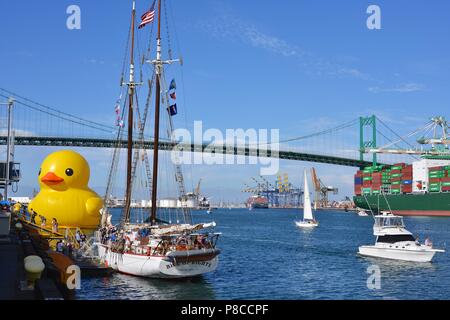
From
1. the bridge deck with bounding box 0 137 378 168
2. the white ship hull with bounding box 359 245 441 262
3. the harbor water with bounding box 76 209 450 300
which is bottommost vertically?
the harbor water with bounding box 76 209 450 300

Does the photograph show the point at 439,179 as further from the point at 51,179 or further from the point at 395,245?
the point at 51,179

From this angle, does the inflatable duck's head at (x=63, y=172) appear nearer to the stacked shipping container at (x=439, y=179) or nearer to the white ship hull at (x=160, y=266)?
the white ship hull at (x=160, y=266)

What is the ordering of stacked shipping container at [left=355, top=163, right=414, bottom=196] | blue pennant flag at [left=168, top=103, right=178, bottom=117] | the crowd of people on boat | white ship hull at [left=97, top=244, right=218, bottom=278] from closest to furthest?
1. white ship hull at [left=97, top=244, right=218, bottom=278]
2. the crowd of people on boat
3. blue pennant flag at [left=168, top=103, right=178, bottom=117]
4. stacked shipping container at [left=355, top=163, right=414, bottom=196]

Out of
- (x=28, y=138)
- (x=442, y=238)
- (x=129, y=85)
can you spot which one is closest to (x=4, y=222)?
(x=129, y=85)

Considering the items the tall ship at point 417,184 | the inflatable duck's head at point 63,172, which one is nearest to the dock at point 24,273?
the inflatable duck's head at point 63,172

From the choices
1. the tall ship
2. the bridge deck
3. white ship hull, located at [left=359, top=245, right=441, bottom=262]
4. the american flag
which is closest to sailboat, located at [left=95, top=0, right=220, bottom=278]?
the american flag

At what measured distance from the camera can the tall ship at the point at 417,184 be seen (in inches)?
4146

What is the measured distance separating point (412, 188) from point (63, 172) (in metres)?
98.9

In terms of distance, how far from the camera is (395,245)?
32.7 meters

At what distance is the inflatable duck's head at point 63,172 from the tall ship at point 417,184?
75.3 meters

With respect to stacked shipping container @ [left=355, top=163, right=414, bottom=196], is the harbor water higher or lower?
lower

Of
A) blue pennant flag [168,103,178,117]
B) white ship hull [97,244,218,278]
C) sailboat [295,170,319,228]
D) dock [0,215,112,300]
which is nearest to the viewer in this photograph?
dock [0,215,112,300]

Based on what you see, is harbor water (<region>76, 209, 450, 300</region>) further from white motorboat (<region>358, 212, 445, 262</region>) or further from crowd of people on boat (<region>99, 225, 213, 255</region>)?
crowd of people on boat (<region>99, 225, 213, 255</region>)

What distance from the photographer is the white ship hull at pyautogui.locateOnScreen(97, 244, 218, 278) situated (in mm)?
22844
